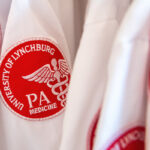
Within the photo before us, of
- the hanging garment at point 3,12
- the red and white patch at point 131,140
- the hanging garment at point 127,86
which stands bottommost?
the red and white patch at point 131,140

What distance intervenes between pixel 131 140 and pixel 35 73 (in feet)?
0.54

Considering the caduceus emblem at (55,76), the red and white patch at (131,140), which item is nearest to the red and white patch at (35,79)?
the caduceus emblem at (55,76)

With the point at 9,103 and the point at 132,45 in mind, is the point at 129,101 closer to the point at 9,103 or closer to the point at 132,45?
the point at 132,45

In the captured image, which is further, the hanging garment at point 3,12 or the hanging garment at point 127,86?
the hanging garment at point 3,12

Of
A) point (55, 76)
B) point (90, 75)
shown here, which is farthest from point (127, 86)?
point (55, 76)

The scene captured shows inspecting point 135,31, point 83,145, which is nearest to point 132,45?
point 135,31

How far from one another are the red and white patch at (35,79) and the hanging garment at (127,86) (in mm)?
134

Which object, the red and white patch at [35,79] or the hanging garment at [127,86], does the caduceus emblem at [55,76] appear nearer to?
the red and white patch at [35,79]

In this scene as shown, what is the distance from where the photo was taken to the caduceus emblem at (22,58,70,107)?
1.17 ft

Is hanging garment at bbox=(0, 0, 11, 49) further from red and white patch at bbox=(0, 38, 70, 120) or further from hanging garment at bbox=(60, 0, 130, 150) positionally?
hanging garment at bbox=(60, 0, 130, 150)

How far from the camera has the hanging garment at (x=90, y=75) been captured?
0.27 meters

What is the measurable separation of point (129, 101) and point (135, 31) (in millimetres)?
66

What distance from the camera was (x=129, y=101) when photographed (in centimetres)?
24

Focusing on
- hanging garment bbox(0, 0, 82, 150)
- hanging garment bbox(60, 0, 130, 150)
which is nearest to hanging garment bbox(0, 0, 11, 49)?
hanging garment bbox(0, 0, 82, 150)
